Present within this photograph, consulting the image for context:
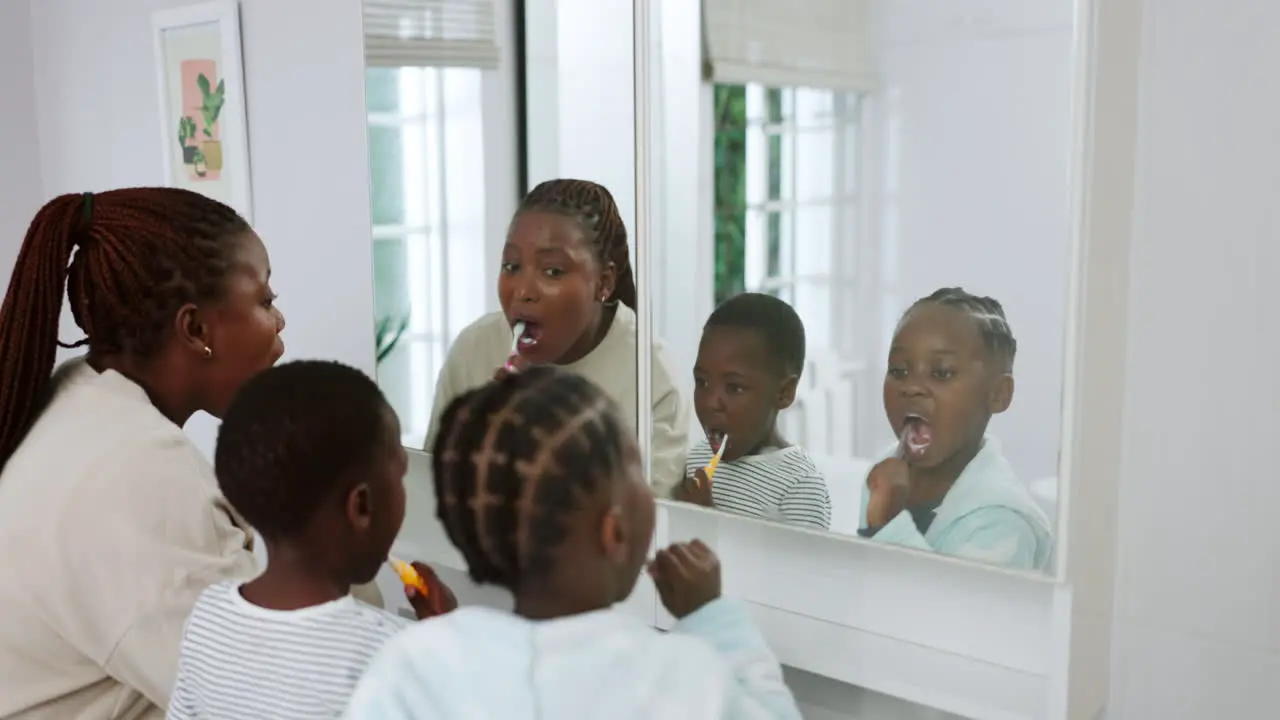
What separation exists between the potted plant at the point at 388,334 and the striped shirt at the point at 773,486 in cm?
54

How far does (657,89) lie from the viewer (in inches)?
47.4

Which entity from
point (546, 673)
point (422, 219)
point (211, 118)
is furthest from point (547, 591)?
point (211, 118)

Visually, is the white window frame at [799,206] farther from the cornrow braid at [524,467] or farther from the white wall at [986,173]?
the cornrow braid at [524,467]

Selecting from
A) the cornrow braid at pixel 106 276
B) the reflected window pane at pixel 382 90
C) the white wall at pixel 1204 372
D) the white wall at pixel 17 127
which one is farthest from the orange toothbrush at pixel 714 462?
the white wall at pixel 17 127

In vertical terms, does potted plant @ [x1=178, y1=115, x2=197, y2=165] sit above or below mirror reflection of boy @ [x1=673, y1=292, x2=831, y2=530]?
above

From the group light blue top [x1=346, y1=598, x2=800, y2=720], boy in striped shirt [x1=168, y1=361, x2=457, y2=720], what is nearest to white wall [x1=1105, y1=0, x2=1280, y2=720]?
light blue top [x1=346, y1=598, x2=800, y2=720]

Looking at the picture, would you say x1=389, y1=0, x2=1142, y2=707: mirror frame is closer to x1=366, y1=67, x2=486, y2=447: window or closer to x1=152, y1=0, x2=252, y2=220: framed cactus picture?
x1=366, y1=67, x2=486, y2=447: window

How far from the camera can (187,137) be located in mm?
2023

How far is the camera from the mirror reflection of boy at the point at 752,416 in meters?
1.13

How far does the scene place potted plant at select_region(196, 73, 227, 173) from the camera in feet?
6.25

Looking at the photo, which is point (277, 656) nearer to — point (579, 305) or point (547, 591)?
point (547, 591)

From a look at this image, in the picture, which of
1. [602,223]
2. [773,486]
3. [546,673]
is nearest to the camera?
[546,673]

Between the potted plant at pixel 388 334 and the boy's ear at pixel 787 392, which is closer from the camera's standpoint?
the boy's ear at pixel 787 392

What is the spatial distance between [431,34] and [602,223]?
415mm
